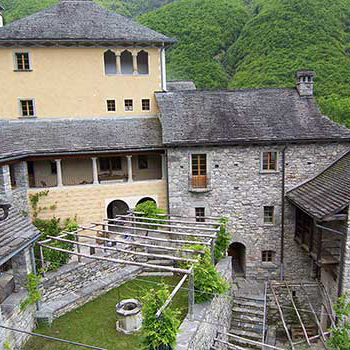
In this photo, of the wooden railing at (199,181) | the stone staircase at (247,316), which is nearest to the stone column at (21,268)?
the stone staircase at (247,316)

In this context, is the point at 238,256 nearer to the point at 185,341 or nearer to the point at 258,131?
the point at 258,131

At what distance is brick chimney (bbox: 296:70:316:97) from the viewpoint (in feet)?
57.0

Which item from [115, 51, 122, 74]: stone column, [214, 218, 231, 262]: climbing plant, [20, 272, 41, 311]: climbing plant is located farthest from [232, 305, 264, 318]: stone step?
[115, 51, 122, 74]: stone column

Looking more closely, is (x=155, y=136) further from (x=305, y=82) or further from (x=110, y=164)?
(x=305, y=82)

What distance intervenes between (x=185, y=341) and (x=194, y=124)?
10617mm

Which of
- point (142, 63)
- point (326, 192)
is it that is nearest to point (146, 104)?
point (142, 63)

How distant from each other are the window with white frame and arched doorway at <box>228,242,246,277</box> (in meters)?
4.36

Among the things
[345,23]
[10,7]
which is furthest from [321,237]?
[10,7]

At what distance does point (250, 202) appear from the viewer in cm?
1641

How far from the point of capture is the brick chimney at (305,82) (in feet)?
57.0

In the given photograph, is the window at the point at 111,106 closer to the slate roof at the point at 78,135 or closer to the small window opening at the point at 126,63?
the slate roof at the point at 78,135

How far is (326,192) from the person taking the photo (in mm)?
13891

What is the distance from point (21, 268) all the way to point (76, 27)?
1314 cm

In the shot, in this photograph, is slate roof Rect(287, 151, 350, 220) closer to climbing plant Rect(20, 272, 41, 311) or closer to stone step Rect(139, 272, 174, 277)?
stone step Rect(139, 272, 174, 277)
